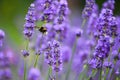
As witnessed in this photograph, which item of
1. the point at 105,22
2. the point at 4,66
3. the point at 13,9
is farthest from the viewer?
A: the point at 13,9

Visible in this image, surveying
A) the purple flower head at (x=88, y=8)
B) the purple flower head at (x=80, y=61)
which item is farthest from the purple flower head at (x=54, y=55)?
the purple flower head at (x=80, y=61)

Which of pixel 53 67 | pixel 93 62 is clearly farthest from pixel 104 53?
pixel 53 67

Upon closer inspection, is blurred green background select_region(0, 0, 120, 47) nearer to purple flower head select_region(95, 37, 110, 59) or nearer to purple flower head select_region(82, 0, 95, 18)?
purple flower head select_region(82, 0, 95, 18)

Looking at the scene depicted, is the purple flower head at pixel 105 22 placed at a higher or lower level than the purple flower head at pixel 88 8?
lower

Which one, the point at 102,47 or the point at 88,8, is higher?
the point at 88,8

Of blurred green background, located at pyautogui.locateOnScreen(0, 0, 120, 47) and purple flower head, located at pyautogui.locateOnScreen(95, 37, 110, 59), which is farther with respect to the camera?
blurred green background, located at pyautogui.locateOnScreen(0, 0, 120, 47)

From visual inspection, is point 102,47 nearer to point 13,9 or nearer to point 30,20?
point 30,20

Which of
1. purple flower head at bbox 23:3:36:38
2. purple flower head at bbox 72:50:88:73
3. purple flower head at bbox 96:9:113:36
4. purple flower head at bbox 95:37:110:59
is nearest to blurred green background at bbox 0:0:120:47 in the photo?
purple flower head at bbox 72:50:88:73

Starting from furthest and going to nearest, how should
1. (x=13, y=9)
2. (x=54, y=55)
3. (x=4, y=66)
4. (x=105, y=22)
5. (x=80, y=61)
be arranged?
(x=13, y=9) < (x=80, y=61) < (x=4, y=66) < (x=105, y=22) < (x=54, y=55)

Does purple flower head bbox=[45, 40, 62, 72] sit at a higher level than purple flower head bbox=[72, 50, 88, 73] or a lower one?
higher

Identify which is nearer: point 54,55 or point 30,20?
point 54,55

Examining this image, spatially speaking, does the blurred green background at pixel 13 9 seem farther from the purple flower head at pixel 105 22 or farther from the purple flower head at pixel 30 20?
the purple flower head at pixel 105 22

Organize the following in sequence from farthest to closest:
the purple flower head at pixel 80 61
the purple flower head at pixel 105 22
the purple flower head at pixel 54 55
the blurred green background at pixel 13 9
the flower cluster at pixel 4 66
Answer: the blurred green background at pixel 13 9 → the purple flower head at pixel 80 61 → the flower cluster at pixel 4 66 → the purple flower head at pixel 105 22 → the purple flower head at pixel 54 55

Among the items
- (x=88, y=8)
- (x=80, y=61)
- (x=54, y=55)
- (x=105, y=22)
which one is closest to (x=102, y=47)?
(x=105, y=22)
